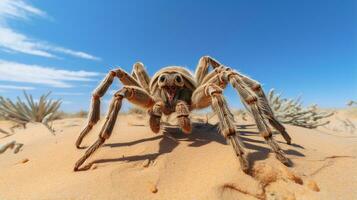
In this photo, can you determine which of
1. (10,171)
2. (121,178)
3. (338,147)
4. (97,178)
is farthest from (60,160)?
(338,147)

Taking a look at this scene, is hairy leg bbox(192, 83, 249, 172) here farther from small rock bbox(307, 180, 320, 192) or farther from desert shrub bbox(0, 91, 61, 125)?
desert shrub bbox(0, 91, 61, 125)

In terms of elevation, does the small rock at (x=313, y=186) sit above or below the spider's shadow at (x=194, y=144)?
below

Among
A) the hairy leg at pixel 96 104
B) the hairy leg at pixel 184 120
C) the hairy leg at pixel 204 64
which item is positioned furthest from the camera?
the hairy leg at pixel 204 64

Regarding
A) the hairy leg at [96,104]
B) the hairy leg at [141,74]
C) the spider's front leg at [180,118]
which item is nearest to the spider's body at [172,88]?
the spider's front leg at [180,118]

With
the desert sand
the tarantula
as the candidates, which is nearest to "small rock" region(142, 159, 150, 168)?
the desert sand

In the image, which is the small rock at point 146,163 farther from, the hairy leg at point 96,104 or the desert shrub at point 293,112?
the desert shrub at point 293,112

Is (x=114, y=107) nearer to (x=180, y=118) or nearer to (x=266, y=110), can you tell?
(x=180, y=118)

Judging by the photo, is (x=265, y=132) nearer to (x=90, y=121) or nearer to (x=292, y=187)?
(x=292, y=187)
